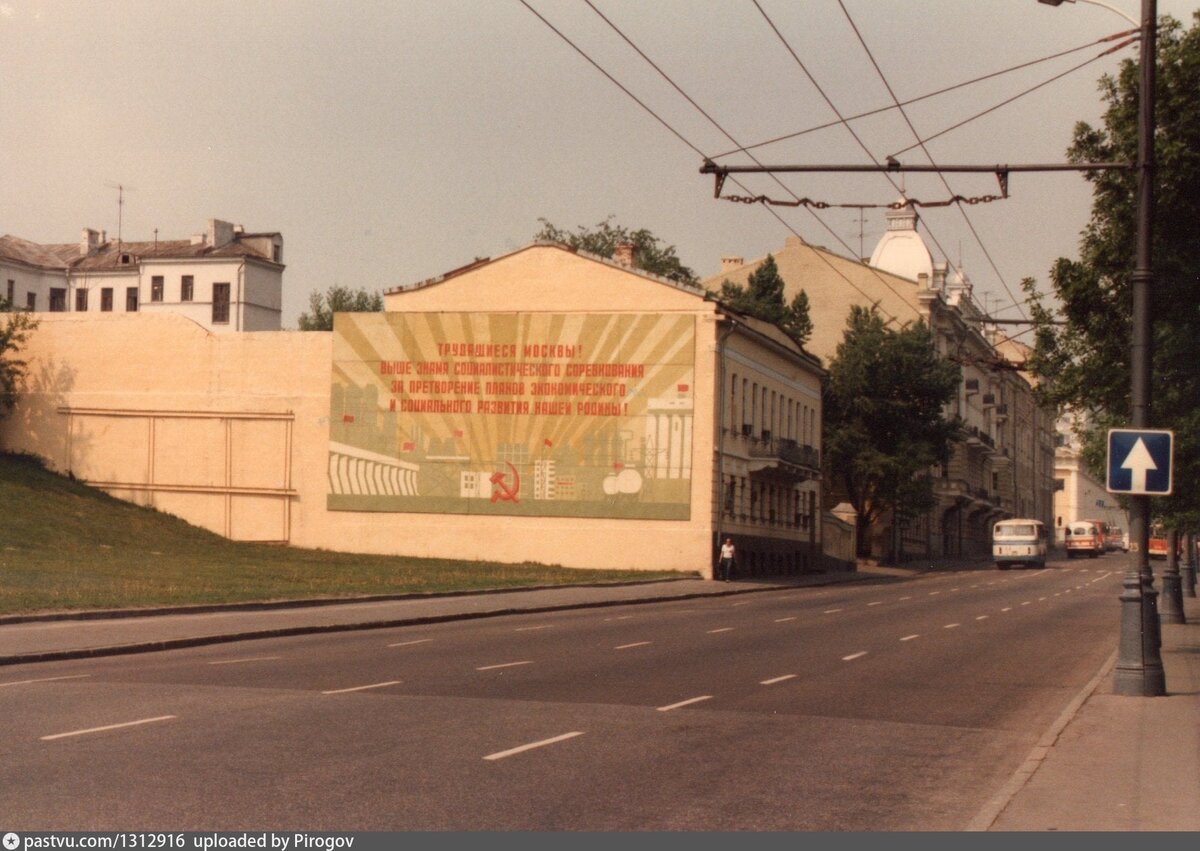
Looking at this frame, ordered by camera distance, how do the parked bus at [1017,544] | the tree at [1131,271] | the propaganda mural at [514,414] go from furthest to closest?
the parked bus at [1017,544] < the propaganda mural at [514,414] < the tree at [1131,271]

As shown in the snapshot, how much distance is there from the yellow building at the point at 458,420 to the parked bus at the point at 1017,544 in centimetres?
2481

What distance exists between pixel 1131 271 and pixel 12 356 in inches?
1911

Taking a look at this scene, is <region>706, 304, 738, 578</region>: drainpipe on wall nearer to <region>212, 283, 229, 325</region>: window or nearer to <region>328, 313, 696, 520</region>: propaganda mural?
<region>328, 313, 696, 520</region>: propaganda mural

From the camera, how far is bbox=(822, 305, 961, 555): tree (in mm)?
72438

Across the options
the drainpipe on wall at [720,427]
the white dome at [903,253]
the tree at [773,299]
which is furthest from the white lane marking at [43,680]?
the white dome at [903,253]

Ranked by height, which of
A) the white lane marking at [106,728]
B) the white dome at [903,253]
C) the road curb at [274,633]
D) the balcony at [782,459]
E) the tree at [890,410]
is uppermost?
the white dome at [903,253]

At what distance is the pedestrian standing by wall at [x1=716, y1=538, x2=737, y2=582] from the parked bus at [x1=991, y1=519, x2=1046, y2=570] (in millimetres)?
32330

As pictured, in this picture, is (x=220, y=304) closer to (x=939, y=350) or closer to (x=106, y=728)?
(x=939, y=350)

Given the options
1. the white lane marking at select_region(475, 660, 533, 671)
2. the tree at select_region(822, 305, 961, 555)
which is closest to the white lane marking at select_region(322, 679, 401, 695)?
the white lane marking at select_region(475, 660, 533, 671)

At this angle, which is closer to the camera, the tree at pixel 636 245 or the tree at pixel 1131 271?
the tree at pixel 1131 271

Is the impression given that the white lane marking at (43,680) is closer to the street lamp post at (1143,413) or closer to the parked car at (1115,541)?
the street lamp post at (1143,413)

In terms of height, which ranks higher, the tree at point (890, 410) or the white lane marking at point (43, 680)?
the tree at point (890, 410)

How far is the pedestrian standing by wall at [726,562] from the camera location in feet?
175

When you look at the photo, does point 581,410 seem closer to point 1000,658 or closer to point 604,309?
point 604,309
